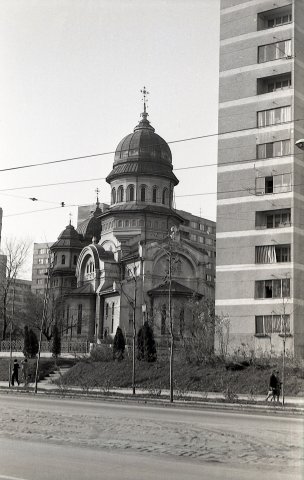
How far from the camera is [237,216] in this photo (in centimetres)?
4097

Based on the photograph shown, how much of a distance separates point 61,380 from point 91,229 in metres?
44.2

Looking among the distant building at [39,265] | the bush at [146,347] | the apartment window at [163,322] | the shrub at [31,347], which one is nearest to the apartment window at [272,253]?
the bush at [146,347]

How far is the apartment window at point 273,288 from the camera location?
38.9 meters

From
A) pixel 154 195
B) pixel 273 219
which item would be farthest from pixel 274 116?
pixel 154 195

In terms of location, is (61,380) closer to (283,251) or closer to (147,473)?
(283,251)

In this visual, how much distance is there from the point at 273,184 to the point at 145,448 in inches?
1216

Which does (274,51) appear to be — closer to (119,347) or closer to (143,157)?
(119,347)

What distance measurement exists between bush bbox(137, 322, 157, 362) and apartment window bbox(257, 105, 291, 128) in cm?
1459

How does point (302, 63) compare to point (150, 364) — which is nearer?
point (150, 364)

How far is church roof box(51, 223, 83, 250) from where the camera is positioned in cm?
7709

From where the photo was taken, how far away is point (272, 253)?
39844 millimetres

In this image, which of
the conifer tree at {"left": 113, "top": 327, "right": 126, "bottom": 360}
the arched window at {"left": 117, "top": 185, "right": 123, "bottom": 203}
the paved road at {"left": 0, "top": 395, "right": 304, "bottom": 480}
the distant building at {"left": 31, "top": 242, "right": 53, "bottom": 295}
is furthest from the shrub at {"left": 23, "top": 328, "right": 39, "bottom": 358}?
the distant building at {"left": 31, "top": 242, "right": 53, "bottom": 295}

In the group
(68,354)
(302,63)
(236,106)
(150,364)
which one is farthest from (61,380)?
(302,63)

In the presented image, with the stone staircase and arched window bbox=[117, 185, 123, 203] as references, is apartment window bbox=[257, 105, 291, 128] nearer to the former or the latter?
the stone staircase
